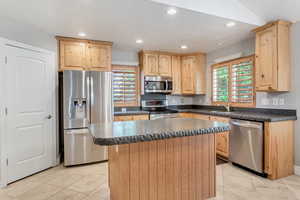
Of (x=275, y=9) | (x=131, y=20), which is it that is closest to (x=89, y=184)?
(x=131, y=20)

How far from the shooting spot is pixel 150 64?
4.26m

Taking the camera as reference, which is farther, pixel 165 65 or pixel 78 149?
pixel 165 65

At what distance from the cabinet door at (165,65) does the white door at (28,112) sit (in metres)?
2.49

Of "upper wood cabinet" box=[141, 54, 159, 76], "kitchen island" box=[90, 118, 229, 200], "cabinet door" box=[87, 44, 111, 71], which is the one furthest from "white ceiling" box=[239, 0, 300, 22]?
"cabinet door" box=[87, 44, 111, 71]

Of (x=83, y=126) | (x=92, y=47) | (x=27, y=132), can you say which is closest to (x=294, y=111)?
(x=83, y=126)

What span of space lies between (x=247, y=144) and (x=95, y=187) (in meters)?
2.47

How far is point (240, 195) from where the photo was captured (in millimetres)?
2172

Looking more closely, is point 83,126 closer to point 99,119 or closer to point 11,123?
point 99,119

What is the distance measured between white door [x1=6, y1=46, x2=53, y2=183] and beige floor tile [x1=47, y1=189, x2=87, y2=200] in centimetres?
95

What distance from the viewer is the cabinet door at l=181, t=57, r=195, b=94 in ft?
14.7

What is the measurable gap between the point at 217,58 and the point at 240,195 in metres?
3.10

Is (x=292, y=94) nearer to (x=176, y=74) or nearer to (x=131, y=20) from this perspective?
(x=176, y=74)

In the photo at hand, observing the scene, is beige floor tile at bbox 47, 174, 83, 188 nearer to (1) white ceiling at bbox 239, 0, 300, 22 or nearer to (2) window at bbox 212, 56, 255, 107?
(2) window at bbox 212, 56, 255, 107

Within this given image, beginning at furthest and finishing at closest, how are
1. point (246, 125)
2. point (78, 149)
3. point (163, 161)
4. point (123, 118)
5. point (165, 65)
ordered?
point (165, 65)
point (123, 118)
point (78, 149)
point (246, 125)
point (163, 161)
